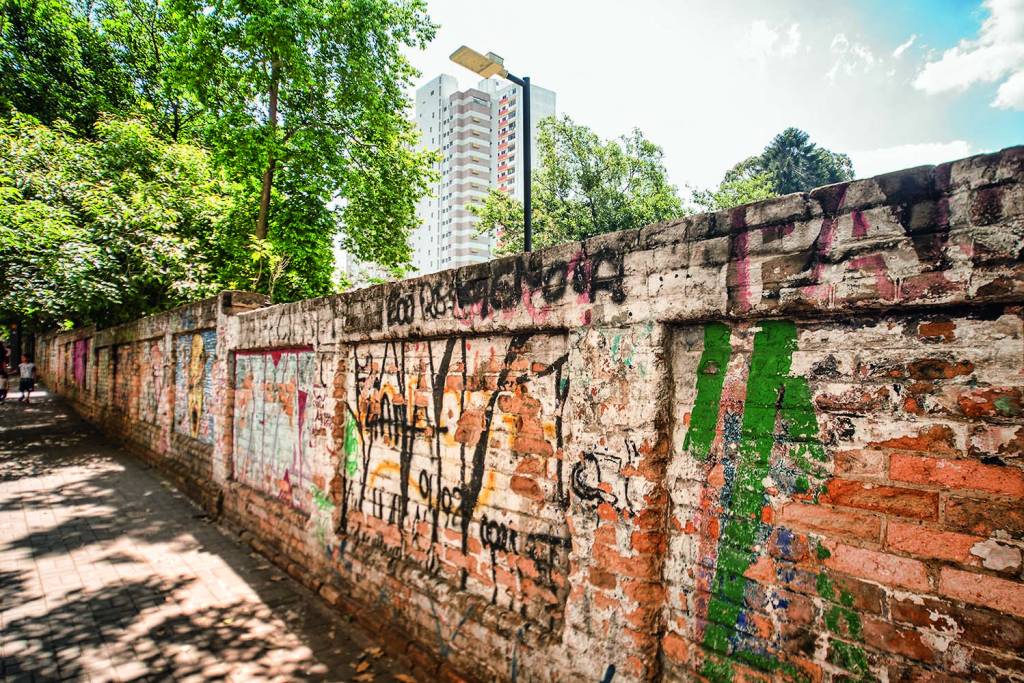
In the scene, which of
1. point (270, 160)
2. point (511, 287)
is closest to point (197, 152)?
point (270, 160)

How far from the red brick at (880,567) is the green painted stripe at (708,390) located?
0.57 metres

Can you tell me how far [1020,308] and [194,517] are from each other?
8.11 metres

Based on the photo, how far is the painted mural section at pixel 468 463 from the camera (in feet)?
9.38

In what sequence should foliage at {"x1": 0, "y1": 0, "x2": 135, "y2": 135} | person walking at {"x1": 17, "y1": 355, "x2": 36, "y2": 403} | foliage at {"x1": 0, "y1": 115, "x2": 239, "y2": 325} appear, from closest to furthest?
foliage at {"x1": 0, "y1": 115, "x2": 239, "y2": 325} < foliage at {"x1": 0, "y1": 0, "x2": 135, "y2": 135} < person walking at {"x1": 17, "y1": 355, "x2": 36, "y2": 403}

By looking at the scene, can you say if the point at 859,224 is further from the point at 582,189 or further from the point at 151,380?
the point at 582,189

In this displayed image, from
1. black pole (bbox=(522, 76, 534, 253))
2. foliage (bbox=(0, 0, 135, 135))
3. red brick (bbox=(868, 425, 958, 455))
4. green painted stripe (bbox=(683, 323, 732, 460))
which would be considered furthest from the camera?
foliage (bbox=(0, 0, 135, 135))

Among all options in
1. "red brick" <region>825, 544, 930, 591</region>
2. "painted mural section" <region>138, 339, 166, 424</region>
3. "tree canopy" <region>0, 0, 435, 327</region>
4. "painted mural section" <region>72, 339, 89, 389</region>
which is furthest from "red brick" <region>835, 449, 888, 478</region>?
"painted mural section" <region>72, 339, 89, 389</region>

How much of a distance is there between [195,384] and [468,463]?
6.47 metres

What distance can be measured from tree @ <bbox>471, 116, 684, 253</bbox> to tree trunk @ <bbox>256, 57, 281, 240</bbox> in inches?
439

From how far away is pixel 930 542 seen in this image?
1662 millimetres

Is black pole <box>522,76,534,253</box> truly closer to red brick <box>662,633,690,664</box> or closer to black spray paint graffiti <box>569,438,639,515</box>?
black spray paint graffiti <box>569,438,639,515</box>

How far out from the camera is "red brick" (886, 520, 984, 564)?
5.27ft

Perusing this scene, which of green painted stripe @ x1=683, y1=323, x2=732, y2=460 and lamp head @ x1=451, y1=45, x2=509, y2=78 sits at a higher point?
lamp head @ x1=451, y1=45, x2=509, y2=78

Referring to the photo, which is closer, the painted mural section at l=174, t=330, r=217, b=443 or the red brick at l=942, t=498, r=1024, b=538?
the red brick at l=942, t=498, r=1024, b=538
